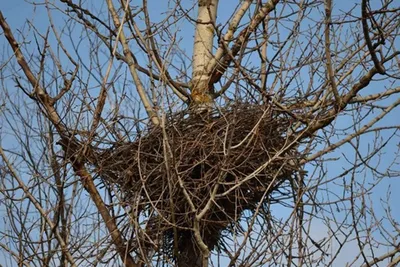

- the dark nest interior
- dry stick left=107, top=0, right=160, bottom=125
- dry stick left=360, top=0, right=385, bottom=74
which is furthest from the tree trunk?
dry stick left=360, top=0, right=385, bottom=74

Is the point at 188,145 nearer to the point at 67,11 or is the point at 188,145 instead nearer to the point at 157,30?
the point at 157,30

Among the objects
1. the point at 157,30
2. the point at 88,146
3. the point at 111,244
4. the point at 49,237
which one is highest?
the point at 157,30

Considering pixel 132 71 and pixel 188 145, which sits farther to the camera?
pixel 132 71

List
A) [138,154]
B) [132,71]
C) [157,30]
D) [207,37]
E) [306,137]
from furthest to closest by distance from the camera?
[207,37]
[157,30]
[132,71]
[306,137]
[138,154]

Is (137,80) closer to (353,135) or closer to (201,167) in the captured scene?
(201,167)

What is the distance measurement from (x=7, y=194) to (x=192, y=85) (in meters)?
1.59

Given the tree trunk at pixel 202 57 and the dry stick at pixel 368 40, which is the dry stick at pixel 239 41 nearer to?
the tree trunk at pixel 202 57

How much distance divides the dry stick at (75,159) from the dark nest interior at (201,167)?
0.39 ft

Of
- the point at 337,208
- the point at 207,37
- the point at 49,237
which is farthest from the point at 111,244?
the point at 207,37

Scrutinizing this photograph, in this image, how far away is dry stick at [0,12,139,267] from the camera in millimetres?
4426

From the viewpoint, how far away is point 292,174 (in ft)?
15.1

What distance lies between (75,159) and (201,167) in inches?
33.1

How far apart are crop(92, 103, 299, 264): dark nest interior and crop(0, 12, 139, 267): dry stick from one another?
12cm

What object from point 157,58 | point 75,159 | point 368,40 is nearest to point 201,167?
point 75,159
